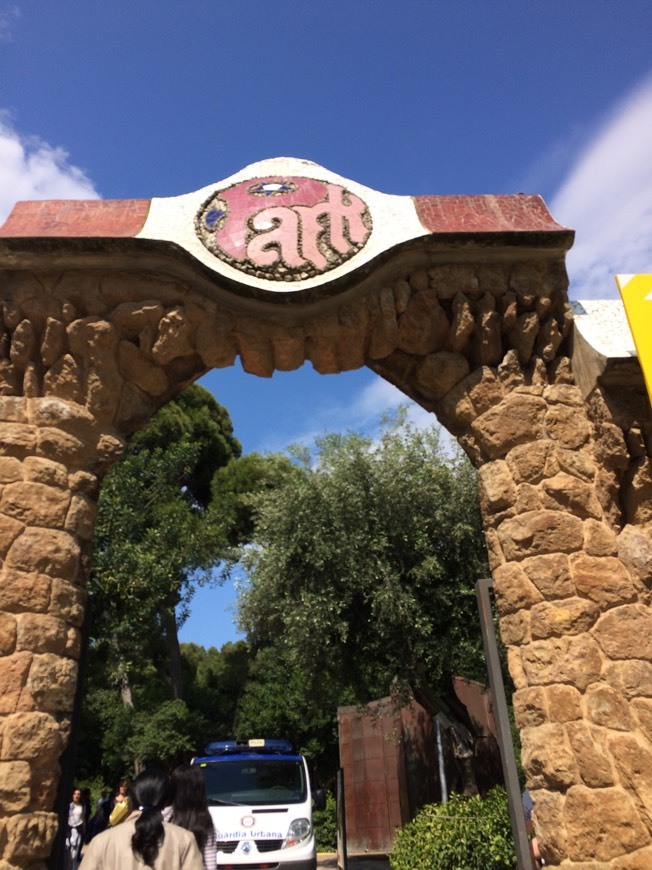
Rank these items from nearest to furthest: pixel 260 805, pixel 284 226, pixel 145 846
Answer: pixel 145 846
pixel 284 226
pixel 260 805

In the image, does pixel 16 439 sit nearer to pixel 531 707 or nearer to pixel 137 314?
pixel 137 314

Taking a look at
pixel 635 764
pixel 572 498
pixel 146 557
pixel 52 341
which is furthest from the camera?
pixel 146 557

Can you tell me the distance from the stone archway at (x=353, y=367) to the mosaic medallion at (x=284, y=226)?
0.05ft

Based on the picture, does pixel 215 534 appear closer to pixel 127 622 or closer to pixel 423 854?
pixel 127 622

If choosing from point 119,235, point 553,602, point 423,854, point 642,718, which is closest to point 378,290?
point 119,235

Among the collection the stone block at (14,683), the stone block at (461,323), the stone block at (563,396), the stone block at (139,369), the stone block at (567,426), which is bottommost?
the stone block at (14,683)

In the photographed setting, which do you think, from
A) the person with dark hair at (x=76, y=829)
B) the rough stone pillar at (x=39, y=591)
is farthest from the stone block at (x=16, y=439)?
the person with dark hair at (x=76, y=829)

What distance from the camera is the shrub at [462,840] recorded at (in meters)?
5.89

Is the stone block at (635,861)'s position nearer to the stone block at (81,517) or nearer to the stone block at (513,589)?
the stone block at (513,589)

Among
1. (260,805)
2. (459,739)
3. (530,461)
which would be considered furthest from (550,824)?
(459,739)

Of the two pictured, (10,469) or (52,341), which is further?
(52,341)

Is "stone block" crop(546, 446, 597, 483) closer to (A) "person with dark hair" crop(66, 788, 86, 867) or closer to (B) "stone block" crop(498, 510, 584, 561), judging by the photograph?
(B) "stone block" crop(498, 510, 584, 561)

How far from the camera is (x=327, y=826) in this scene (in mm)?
12680

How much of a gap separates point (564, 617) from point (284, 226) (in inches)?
112
